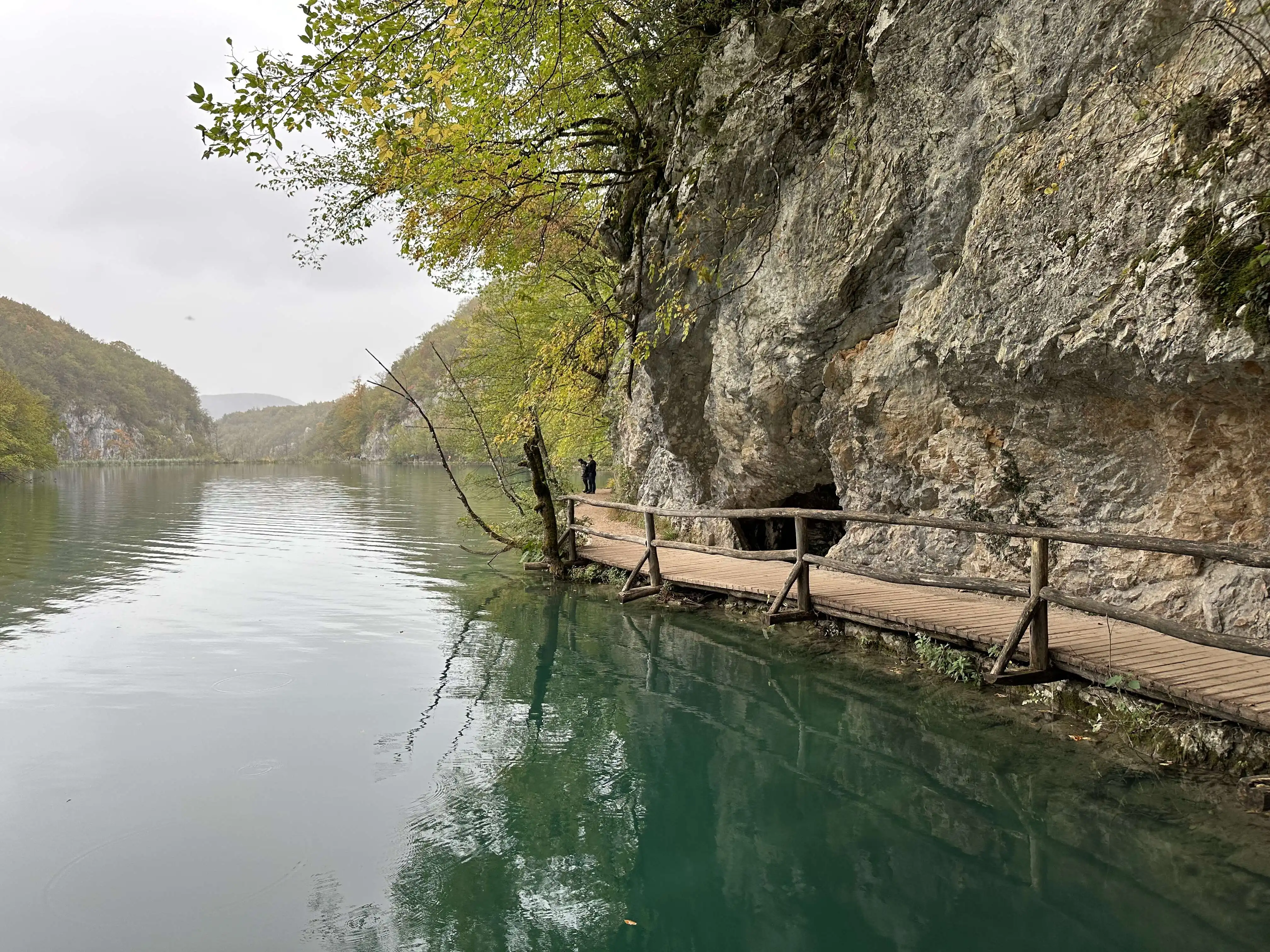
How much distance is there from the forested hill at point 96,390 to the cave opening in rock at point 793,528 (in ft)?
496

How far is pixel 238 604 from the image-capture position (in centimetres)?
1372

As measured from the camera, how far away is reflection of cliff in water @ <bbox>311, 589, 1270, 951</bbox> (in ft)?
14.0

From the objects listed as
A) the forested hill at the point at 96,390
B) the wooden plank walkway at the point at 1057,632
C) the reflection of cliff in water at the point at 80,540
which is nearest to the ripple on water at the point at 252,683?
the reflection of cliff in water at the point at 80,540

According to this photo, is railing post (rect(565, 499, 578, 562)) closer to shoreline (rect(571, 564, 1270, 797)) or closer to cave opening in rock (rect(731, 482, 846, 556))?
cave opening in rock (rect(731, 482, 846, 556))

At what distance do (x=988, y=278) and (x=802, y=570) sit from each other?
3.85 m

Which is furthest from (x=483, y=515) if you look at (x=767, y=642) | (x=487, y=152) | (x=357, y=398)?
(x=357, y=398)

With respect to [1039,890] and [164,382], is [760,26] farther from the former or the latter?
[164,382]

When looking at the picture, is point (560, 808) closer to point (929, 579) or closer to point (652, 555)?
point (929, 579)

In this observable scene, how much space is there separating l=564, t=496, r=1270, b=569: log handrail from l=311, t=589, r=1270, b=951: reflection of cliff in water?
162 centimetres

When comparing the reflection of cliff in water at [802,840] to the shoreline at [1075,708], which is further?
the shoreline at [1075,708]

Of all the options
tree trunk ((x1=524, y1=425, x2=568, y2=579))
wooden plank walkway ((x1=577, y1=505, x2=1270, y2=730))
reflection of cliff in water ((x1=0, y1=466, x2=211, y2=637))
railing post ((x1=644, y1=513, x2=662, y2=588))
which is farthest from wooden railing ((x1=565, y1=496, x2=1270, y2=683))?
reflection of cliff in water ((x1=0, y1=466, x2=211, y2=637))

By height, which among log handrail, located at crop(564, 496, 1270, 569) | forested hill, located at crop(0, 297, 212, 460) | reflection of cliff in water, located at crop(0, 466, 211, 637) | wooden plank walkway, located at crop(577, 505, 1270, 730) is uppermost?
forested hill, located at crop(0, 297, 212, 460)

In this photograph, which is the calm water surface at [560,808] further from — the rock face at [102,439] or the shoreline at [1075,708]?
the rock face at [102,439]

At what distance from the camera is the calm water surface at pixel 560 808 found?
4.36m
